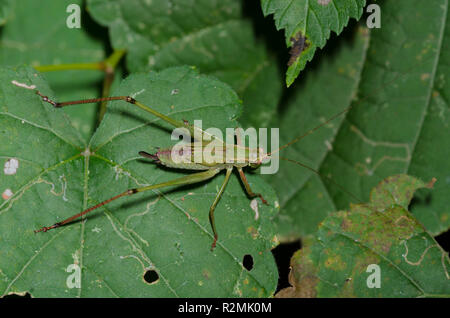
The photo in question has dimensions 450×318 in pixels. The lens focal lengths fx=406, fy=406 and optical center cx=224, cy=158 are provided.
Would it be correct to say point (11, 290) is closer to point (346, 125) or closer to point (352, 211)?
point (352, 211)

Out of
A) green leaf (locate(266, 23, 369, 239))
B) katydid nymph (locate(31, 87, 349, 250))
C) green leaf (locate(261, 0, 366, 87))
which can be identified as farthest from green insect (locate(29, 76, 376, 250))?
green leaf (locate(261, 0, 366, 87))

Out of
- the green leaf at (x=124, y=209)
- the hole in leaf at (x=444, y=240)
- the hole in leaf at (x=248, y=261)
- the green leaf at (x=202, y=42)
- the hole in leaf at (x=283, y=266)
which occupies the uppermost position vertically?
the green leaf at (x=202, y=42)

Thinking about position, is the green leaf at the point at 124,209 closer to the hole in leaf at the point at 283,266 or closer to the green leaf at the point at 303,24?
the hole in leaf at the point at 283,266

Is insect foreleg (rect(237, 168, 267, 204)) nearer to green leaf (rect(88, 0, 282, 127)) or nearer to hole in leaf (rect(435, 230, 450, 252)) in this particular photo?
green leaf (rect(88, 0, 282, 127))

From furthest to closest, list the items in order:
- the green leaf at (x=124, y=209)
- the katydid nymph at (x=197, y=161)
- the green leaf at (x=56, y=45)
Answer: the green leaf at (x=56, y=45), the katydid nymph at (x=197, y=161), the green leaf at (x=124, y=209)

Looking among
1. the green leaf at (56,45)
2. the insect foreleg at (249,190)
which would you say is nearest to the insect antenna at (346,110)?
the insect foreleg at (249,190)

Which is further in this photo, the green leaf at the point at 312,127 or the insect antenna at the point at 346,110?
the green leaf at the point at 312,127

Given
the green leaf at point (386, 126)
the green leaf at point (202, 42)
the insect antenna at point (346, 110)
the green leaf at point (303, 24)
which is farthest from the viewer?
the green leaf at point (202, 42)
